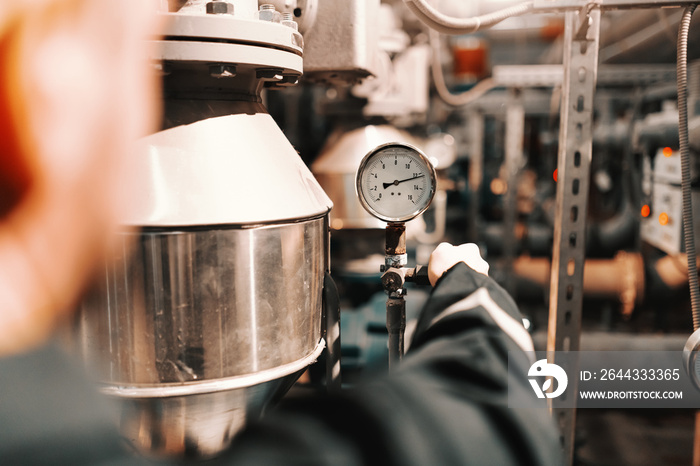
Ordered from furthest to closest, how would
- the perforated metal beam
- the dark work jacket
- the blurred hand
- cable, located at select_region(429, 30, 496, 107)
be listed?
1. cable, located at select_region(429, 30, 496, 107)
2. the perforated metal beam
3. the blurred hand
4. the dark work jacket

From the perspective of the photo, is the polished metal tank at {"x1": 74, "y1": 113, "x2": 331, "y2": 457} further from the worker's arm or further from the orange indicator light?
the orange indicator light

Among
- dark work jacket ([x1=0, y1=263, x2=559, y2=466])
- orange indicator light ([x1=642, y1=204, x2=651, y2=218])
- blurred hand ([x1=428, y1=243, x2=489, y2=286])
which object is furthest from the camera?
orange indicator light ([x1=642, y1=204, x2=651, y2=218])

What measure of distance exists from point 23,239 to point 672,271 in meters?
3.68

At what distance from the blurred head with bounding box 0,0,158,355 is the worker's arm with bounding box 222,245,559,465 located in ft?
1.03

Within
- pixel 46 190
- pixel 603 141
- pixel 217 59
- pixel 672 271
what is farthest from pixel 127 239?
pixel 603 141

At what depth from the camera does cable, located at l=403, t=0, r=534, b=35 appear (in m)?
1.07

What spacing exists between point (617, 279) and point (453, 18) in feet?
10.4

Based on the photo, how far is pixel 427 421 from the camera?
0.60 meters

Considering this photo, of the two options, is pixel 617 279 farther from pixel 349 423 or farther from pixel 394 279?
pixel 349 423

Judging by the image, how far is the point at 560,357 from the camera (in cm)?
129

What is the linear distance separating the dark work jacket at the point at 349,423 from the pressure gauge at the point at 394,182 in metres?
0.47

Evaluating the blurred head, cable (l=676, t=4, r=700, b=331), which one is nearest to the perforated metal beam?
cable (l=676, t=4, r=700, b=331)

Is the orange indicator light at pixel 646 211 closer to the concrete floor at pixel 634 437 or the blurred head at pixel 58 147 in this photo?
the concrete floor at pixel 634 437

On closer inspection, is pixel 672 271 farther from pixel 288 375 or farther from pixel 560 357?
pixel 288 375
